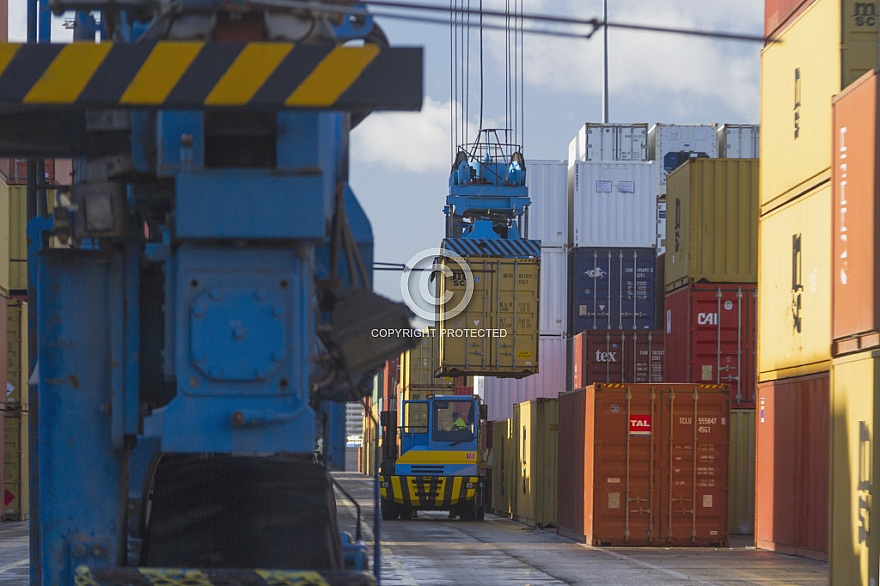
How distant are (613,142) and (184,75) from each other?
37054 millimetres

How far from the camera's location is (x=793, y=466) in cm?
1861

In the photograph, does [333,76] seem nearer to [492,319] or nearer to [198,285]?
[198,285]

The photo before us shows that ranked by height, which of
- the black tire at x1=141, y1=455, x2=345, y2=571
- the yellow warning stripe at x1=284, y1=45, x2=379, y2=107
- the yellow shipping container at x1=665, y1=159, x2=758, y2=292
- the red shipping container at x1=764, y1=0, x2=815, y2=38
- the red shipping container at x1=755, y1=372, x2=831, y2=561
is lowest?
the red shipping container at x1=755, y1=372, x2=831, y2=561

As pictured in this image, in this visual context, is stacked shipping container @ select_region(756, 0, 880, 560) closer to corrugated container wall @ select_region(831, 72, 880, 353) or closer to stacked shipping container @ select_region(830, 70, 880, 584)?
corrugated container wall @ select_region(831, 72, 880, 353)

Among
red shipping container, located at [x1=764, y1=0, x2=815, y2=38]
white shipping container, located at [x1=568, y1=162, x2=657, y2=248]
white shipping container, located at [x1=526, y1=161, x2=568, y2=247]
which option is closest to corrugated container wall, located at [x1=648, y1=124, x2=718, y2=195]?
white shipping container, located at [x1=568, y1=162, x2=657, y2=248]

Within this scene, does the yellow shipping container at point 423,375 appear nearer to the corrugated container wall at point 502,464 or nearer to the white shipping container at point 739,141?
the corrugated container wall at point 502,464

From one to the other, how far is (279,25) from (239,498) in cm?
152

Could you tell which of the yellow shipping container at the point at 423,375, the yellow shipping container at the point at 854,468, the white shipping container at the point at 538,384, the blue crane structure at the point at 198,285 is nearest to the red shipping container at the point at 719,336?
the white shipping container at the point at 538,384

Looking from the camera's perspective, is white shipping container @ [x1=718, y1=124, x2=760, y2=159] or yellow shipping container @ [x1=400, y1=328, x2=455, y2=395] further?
yellow shipping container @ [x1=400, y1=328, x2=455, y2=395]

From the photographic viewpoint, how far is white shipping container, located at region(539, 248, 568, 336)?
35781 millimetres

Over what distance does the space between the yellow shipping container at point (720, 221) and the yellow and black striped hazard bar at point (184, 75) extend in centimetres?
2076

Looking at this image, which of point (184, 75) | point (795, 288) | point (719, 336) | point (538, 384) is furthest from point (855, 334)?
point (538, 384)

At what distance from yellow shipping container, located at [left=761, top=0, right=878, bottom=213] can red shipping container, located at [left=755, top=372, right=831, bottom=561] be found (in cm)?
267

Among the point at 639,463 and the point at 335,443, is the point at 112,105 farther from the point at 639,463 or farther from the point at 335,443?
the point at 639,463
